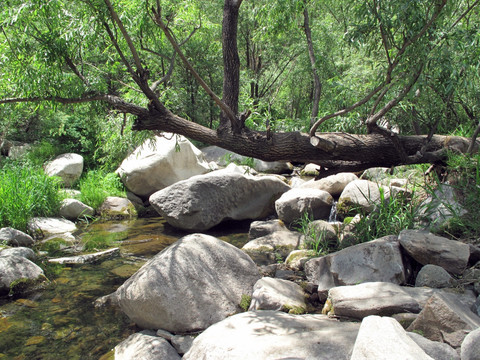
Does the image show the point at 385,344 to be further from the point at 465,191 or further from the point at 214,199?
the point at 214,199

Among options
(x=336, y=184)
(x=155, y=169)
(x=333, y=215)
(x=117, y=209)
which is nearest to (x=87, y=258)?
(x=117, y=209)

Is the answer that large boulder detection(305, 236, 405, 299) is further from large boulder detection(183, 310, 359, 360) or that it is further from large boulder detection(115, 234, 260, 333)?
large boulder detection(183, 310, 359, 360)

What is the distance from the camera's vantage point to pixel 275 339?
9.22ft

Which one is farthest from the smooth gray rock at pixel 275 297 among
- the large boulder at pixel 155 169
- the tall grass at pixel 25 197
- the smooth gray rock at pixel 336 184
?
the large boulder at pixel 155 169

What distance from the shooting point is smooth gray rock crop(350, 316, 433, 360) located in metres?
1.96

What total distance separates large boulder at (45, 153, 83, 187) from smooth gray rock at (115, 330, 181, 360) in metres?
7.88

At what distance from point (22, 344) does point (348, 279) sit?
3.36m

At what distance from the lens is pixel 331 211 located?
7398mm

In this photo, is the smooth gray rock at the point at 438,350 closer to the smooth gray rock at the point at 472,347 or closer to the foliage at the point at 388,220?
the smooth gray rock at the point at 472,347

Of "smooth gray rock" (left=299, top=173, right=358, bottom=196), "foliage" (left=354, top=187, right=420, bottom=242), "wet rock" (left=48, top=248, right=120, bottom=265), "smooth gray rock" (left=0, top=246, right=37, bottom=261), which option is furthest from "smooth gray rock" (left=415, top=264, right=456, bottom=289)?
"smooth gray rock" (left=0, top=246, right=37, bottom=261)

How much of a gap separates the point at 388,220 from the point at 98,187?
7.12 m

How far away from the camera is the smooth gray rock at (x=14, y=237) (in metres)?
6.33

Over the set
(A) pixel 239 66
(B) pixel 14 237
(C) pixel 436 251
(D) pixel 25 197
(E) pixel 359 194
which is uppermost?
(A) pixel 239 66

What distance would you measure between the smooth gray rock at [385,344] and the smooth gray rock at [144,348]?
6.22 feet
